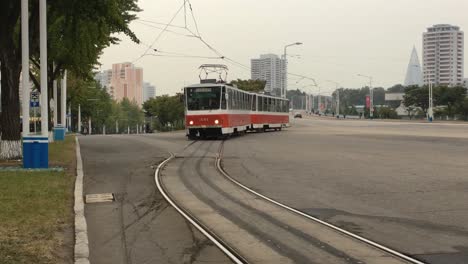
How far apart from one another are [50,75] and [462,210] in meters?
28.1

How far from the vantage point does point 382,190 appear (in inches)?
526

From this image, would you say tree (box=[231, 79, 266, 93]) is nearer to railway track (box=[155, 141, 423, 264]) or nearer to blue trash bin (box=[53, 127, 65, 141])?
blue trash bin (box=[53, 127, 65, 141])

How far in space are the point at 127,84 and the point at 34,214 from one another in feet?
487

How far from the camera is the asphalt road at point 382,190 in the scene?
8.55 meters

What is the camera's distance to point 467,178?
15.3m

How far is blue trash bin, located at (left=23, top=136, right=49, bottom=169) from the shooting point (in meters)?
16.6

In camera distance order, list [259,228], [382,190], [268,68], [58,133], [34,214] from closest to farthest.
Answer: [259,228], [34,214], [382,190], [58,133], [268,68]

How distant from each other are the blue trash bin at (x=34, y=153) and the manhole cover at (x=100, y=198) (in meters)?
4.57

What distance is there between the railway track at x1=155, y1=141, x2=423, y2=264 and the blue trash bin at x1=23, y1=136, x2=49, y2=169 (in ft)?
12.7

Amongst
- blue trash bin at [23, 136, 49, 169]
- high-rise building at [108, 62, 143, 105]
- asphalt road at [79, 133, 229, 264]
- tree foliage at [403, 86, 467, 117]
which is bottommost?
asphalt road at [79, 133, 229, 264]

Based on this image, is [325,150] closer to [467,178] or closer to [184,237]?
[467,178]

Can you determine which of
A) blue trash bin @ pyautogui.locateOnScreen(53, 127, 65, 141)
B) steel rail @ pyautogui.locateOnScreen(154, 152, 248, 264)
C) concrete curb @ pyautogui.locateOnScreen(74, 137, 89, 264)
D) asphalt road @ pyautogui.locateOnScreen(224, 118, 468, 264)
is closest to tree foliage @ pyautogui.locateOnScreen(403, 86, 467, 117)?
blue trash bin @ pyautogui.locateOnScreen(53, 127, 65, 141)

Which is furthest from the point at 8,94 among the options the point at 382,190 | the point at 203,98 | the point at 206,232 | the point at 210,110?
the point at 203,98

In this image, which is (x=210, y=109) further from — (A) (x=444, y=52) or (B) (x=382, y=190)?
(A) (x=444, y=52)
